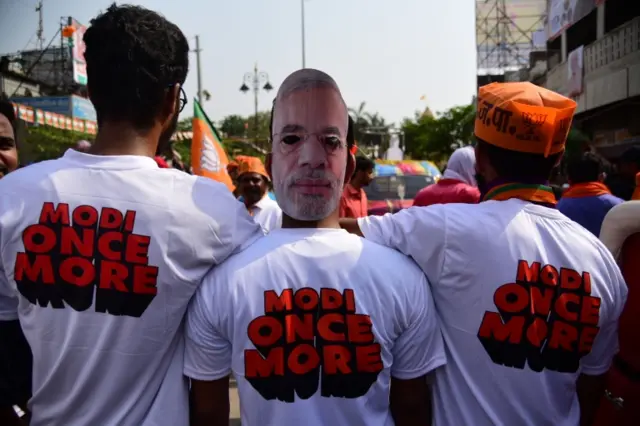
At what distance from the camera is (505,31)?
1549 inches

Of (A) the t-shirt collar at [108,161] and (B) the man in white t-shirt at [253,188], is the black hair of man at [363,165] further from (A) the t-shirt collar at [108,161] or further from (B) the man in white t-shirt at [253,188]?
(A) the t-shirt collar at [108,161]

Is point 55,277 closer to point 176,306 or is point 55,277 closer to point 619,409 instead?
point 176,306

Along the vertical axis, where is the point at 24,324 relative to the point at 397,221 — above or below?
below

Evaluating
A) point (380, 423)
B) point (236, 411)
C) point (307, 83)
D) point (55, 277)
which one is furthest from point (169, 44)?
point (236, 411)

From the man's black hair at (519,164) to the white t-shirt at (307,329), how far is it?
579mm

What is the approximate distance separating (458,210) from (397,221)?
207mm

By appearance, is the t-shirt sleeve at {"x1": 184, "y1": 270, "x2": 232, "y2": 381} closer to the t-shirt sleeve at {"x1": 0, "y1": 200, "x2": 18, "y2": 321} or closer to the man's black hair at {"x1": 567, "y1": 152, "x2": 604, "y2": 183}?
Answer: the t-shirt sleeve at {"x1": 0, "y1": 200, "x2": 18, "y2": 321}

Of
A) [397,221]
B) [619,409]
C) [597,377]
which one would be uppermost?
[397,221]

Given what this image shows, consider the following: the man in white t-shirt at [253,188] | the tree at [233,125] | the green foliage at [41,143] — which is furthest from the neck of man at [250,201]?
the tree at [233,125]

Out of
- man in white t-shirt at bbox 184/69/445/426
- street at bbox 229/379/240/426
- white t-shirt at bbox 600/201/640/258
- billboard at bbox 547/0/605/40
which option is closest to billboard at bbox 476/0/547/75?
billboard at bbox 547/0/605/40

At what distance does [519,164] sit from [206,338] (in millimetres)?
1178

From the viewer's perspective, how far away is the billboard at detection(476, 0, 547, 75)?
39.1 m

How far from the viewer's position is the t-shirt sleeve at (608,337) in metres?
1.87

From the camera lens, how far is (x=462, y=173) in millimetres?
4375
